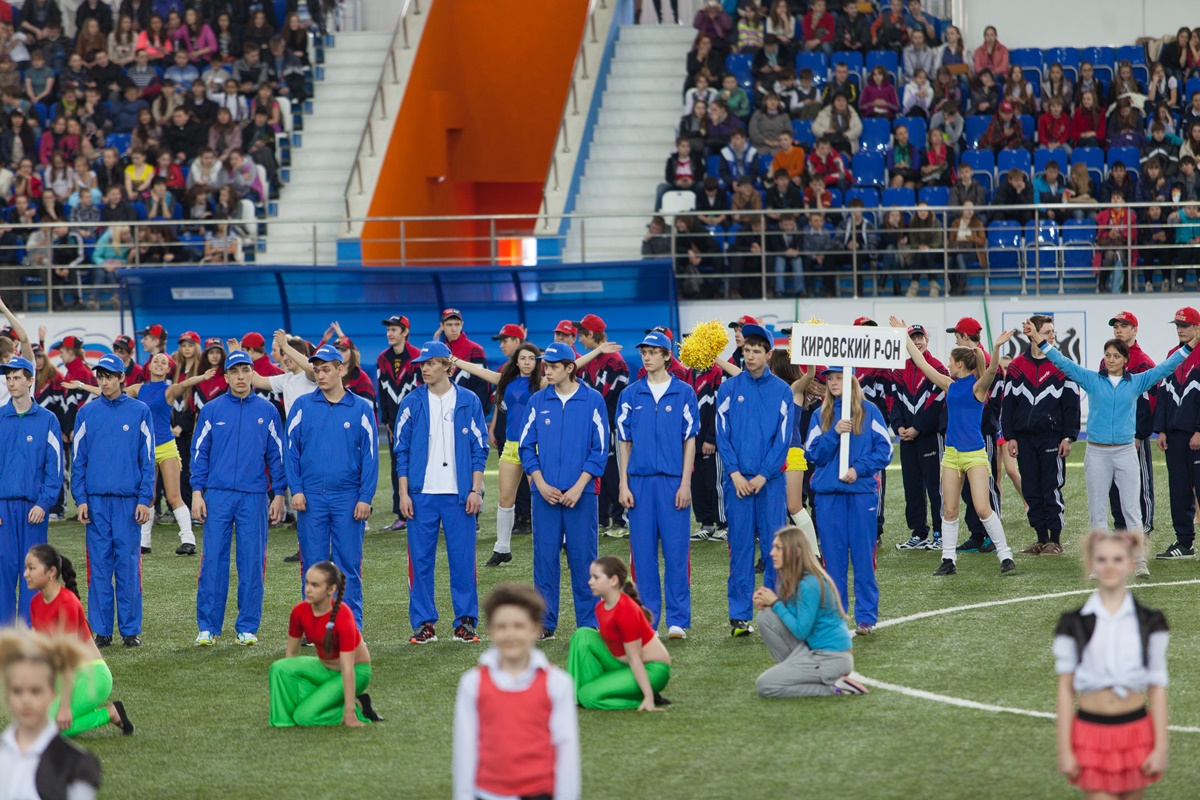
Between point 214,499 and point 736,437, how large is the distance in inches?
131

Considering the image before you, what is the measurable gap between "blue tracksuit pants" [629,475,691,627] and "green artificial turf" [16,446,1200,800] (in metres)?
0.29

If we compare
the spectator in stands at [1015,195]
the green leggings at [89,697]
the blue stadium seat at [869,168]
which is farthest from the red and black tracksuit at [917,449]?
the blue stadium seat at [869,168]

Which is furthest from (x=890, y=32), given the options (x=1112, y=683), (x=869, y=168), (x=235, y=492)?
(x=1112, y=683)

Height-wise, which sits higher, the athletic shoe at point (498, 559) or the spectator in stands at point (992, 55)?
the spectator in stands at point (992, 55)

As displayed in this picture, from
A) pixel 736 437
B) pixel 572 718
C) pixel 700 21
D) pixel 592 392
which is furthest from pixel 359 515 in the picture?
pixel 700 21


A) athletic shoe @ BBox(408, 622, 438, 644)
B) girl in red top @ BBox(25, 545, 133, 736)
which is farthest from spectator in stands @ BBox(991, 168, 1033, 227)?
girl in red top @ BBox(25, 545, 133, 736)

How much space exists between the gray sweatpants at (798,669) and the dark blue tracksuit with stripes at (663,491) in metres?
1.46

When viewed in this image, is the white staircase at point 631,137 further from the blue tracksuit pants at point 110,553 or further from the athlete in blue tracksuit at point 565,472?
the blue tracksuit pants at point 110,553

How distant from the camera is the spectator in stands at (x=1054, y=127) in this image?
2203cm

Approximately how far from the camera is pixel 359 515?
31.2 feet

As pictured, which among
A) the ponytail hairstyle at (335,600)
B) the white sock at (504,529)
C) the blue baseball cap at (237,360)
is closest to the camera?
the ponytail hairstyle at (335,600)

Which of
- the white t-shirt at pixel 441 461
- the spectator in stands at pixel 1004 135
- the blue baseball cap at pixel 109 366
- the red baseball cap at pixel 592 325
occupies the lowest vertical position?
the white t-shirt at pixel 441 461

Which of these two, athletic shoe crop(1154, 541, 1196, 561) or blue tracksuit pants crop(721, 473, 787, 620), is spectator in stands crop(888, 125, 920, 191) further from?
blue tracksuit pants crop(721, 473, 787, 620)

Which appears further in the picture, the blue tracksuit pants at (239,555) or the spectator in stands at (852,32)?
the spectator in stands at (852,32)
